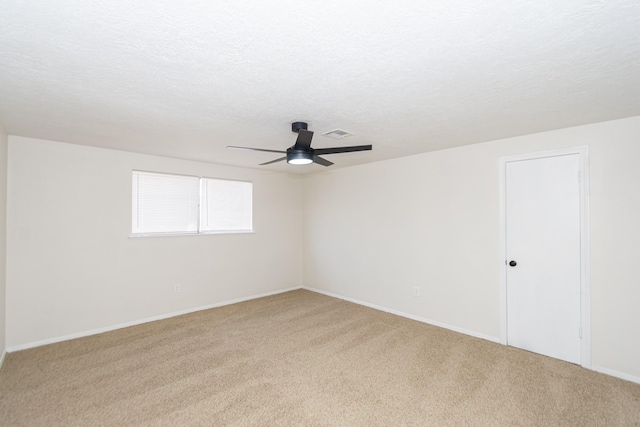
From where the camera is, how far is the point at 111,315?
3984 mm

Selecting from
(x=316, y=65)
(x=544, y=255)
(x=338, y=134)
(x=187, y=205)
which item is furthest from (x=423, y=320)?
(x=187, y=205)

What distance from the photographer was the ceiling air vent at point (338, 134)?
10.3 ft

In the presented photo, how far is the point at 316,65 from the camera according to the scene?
5.98 feet

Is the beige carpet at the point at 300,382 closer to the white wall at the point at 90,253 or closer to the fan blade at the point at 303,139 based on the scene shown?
the white wall at the point at 90,253

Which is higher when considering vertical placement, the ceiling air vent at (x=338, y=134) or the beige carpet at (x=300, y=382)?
the ceiling air vent at (x=338, y=134)

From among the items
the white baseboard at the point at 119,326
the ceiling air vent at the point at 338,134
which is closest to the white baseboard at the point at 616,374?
the ceiling air vent at the point at 338,134

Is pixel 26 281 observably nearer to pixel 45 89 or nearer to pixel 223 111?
pixel 45 89

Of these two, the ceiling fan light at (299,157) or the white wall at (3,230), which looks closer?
the ceiling fan light at (299,157)

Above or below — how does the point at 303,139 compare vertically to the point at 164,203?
above

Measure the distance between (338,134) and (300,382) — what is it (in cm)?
244

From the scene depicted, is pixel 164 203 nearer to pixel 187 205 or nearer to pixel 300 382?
pixel 187 205

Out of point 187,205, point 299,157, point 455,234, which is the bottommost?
point 455,234

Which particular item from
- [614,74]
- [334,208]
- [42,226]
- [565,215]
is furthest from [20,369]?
[565,215]

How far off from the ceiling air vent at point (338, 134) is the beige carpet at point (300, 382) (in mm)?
2358
